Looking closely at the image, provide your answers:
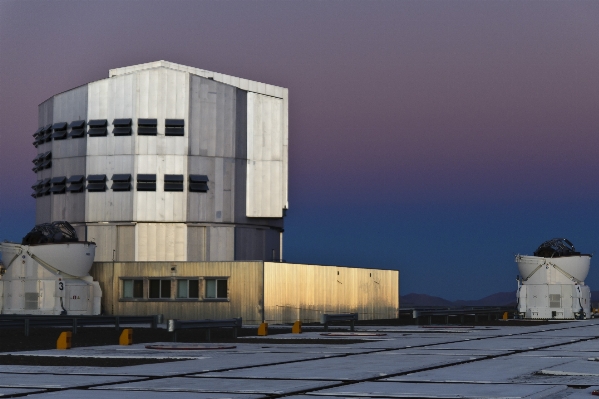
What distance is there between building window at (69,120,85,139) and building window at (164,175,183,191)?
7.05 m

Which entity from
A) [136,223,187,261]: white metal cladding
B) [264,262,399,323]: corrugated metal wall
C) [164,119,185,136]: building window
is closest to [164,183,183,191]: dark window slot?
[136,223,187,261]: white metal cladding

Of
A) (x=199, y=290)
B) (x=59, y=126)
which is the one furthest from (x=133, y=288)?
(x=59, y=126)

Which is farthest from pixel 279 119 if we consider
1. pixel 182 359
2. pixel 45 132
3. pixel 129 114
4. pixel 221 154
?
pixel 182 359

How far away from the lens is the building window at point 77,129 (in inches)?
2759

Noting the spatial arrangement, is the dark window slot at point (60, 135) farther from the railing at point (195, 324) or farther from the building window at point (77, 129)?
the railing at point (195, 324)

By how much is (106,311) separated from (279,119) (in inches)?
797

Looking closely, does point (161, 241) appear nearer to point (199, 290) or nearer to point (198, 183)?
point (198, 183)

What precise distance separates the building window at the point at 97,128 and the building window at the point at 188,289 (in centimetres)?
1516

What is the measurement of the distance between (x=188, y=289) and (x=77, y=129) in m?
17.8

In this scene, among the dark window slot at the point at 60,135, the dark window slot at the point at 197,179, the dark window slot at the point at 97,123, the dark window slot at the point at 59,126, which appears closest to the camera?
the dark window slot at the point at 197,179

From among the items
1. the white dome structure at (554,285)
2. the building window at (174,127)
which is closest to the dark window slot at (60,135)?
the building window at (174,127)

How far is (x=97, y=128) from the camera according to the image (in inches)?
2736

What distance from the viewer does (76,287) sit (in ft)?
193

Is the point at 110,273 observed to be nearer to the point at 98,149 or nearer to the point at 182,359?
the point at 98,149
